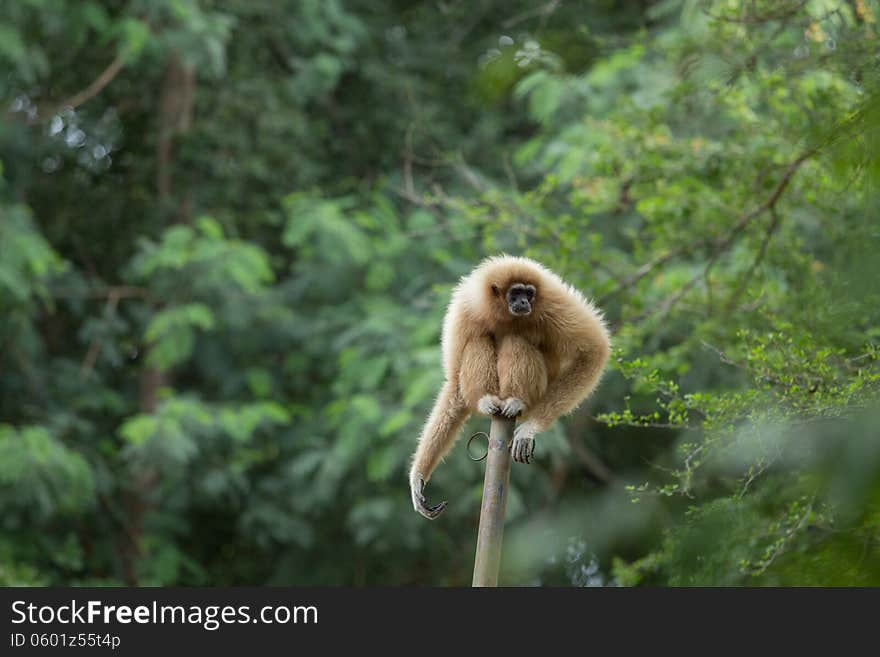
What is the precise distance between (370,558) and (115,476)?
101 inches

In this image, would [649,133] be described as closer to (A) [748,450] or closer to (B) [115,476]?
(A) [748,450]

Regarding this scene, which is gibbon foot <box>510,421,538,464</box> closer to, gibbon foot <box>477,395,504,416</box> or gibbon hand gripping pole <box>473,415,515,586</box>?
gibbon foot <box>477,395,504,416</box>

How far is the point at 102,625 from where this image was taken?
354 cm

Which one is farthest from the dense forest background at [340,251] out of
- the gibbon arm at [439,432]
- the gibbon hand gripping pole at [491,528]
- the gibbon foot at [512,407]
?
the gibbon hand gripping pole at [491,528]

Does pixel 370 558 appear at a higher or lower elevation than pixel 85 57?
lower

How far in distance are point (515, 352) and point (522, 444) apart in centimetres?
32

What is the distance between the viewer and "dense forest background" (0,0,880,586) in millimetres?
6242

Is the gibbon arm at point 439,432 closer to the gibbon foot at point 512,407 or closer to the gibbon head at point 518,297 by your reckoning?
the gibbon foot at point 512,407

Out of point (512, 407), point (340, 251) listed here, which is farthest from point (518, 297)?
point (340, 251)

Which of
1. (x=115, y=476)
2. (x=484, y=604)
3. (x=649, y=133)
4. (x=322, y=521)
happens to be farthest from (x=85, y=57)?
(x=484, y=604)

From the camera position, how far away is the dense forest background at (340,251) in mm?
6242

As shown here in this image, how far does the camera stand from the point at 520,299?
3336mm

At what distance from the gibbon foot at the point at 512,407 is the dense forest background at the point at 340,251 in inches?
85.6

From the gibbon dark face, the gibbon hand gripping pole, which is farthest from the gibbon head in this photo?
the gibbon hand gripping pole
